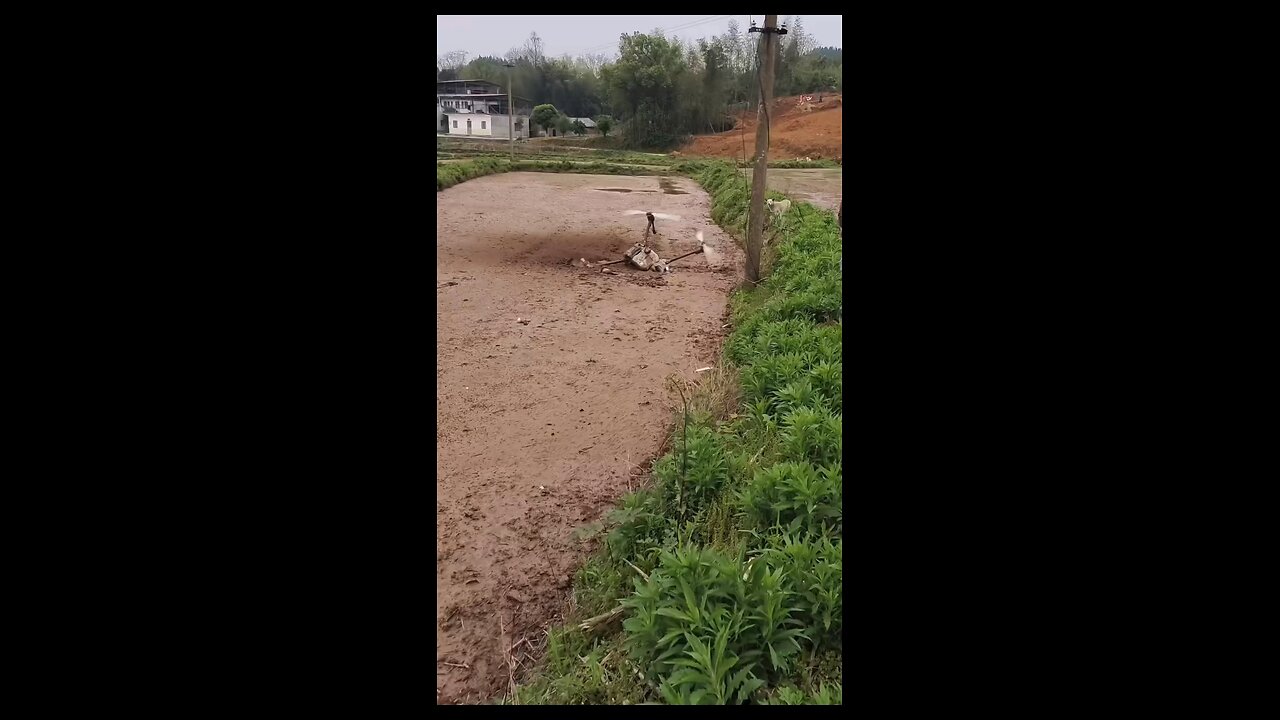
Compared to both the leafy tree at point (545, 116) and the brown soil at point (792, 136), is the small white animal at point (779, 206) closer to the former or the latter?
the brown soil at point (792, 136)

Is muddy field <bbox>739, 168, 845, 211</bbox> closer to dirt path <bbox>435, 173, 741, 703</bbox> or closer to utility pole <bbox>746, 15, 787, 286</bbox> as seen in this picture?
dirt path <bbox>435, 173, 741, 703</bbox>

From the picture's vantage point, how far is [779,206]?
12.4m

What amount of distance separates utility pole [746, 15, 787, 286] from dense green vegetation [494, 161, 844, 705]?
324 cm

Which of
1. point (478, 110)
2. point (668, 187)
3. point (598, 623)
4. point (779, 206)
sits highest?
point (478, 110)

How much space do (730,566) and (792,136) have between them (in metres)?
30.9

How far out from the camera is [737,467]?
11.8 feet

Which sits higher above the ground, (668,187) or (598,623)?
(668,187)

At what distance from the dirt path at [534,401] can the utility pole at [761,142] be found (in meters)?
0.71

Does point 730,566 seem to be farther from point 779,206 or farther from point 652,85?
point 652,85

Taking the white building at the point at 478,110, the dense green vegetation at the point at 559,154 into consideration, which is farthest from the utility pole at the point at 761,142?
the white building at the point at 478,110

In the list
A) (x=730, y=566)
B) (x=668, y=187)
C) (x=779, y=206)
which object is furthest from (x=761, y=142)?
(x=668, y=187)

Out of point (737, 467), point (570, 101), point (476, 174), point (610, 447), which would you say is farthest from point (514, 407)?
point (570, 101)

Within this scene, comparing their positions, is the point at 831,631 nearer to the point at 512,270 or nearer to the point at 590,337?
the point at 590,337

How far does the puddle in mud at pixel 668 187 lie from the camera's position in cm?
1983
